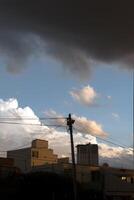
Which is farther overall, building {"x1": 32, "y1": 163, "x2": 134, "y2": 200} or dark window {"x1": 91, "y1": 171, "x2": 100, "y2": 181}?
dark window {"x1": 91, "y1": 171, "x2": 100, "y2": 181}

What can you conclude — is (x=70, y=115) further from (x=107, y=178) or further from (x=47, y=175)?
(x=107, y=178)

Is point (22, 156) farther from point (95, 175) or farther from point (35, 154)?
point (95, 175)

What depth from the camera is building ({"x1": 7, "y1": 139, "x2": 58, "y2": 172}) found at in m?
144

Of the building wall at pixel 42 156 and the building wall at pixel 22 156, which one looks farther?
the building wall at pixel 42 156

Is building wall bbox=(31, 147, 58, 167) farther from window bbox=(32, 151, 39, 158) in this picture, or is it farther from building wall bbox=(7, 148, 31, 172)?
building wall bbox=(7, 148, 31, 172)

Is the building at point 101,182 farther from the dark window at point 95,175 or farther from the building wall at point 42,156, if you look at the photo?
the building wall at point 42,156

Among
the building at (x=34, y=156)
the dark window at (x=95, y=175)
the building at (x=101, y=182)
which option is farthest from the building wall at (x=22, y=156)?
the dark window at (x=95, y=175)

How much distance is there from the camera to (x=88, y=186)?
85875 millimetres

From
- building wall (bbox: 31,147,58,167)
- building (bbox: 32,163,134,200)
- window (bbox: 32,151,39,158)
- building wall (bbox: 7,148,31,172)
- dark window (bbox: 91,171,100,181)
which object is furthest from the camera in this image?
window (bbox: 32,151,39,158)

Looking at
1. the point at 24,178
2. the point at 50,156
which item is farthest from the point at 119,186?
the point at 50,156

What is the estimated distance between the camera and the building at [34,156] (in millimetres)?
143875

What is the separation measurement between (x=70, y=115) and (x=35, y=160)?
9138cm

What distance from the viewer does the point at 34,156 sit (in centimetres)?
14512

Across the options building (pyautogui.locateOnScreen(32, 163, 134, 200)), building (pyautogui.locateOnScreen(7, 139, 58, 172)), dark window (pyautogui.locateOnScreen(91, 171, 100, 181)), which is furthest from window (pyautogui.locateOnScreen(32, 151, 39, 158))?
dark window (pyautogui.locateOnScreen(91, 171, 100, 181))
